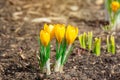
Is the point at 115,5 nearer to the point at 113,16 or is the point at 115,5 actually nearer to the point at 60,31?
the point at 113,16

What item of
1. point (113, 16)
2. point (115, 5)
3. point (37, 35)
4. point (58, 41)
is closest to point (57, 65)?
point (58, 41)

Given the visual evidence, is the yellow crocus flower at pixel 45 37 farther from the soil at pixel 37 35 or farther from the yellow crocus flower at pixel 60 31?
the soil at pixel 37 35

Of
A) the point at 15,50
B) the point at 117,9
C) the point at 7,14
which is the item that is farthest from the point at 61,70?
the point at 7,14

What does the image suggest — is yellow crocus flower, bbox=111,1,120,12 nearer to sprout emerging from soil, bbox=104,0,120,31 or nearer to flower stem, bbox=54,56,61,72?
sprout emerging from soil, bbox=104,0,120,31

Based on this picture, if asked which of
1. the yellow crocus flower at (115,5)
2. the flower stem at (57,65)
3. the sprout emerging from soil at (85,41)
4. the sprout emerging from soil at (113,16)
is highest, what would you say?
the yellow crocus flower at (115,5)

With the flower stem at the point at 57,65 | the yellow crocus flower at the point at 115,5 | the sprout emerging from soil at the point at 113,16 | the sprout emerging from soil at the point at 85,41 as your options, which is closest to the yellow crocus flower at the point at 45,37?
the flower stem at the point at 57,65

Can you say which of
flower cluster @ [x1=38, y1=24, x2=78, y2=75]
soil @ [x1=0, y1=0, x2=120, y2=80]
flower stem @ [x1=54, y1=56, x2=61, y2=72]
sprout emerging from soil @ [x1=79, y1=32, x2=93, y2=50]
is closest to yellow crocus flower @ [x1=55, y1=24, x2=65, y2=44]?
flower cluster @ [x1=38, y1=24, x2=78, y2=75]

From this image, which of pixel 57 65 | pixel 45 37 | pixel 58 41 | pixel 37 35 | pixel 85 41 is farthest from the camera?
pixel 37 35
